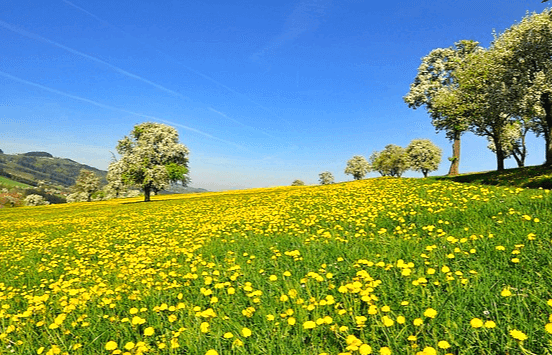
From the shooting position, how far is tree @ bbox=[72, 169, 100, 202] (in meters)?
107

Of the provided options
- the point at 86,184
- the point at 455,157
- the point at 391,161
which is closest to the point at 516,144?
the point at 455,157

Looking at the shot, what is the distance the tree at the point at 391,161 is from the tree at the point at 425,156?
4.99 meters

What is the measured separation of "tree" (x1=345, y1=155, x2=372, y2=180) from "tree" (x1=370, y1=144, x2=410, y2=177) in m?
6.90

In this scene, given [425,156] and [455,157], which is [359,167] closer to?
[425,156]

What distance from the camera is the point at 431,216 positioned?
923 cm

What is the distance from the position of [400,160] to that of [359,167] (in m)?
20.9

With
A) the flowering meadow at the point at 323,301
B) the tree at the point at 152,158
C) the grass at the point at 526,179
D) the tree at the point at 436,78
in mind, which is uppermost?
the tree at the point at 436,78

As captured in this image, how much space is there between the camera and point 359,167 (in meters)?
115

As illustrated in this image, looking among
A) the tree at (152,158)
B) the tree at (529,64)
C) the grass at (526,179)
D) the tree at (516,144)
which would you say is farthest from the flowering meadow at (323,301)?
the tree at (516,144)

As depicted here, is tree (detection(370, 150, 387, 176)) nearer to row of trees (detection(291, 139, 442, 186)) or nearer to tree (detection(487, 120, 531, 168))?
row of trees (detection(291, 139, 442, 186))

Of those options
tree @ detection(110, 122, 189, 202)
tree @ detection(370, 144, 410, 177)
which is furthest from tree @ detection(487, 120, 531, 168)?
tree @ detection(110, 122, 189, 202)

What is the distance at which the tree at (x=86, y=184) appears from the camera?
10738cm

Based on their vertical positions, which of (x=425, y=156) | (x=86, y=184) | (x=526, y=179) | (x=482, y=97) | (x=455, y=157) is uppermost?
(x=425, y=156)

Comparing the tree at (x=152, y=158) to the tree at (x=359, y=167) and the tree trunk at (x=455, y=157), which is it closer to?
the tree trunk at (x=455, y=157)
